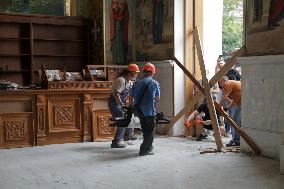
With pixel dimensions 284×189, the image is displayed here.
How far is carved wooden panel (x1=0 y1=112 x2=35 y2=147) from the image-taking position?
8797mm

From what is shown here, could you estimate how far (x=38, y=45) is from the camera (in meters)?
13.3

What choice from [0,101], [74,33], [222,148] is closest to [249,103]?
[222,148]

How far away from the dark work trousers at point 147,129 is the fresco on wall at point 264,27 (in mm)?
2293

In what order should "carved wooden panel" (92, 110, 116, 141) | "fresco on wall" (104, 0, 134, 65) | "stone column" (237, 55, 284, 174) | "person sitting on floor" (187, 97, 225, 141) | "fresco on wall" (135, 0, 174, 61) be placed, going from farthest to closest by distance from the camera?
1. "fresco on wall" (104, 0, 134, 65)
2. "fresco on wall" (135, 0, 174, 61)
3. "carved wooden panel" (92, 110, 116, 141)
4. "person sitting on floor" (187, 97, 225, 141)
5. "stone column" (237, 55, 284, 174)

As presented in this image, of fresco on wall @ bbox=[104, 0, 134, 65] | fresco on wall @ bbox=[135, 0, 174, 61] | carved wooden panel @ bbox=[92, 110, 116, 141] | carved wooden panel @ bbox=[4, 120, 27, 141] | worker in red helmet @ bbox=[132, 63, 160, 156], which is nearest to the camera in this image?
worker in red helmet @ bbox=[132, 63, 160, 156]

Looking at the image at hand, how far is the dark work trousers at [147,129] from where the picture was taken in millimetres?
7850

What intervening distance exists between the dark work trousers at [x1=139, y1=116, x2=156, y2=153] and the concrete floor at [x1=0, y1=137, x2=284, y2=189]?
0.78ft

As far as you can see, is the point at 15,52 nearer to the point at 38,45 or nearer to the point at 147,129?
the point at 38,45

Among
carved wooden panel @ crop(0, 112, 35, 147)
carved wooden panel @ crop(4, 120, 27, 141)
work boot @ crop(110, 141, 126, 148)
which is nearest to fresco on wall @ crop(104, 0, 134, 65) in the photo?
work boot @ crop(110, 141, 126, 148)

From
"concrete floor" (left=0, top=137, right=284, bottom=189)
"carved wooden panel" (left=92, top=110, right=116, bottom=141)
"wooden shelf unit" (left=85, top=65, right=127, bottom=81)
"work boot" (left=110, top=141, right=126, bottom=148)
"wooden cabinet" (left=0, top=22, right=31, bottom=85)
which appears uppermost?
"wooden cabinet" (left=0, top=22, right=31, bottom=85)

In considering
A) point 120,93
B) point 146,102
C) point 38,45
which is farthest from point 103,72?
point 38,45

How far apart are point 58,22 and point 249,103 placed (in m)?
7.54

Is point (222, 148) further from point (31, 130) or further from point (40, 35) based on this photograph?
point (40, 35)

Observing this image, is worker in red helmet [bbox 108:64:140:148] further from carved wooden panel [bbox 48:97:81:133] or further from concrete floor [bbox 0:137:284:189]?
carved wooden panel [bbox 48:97:81:133]
